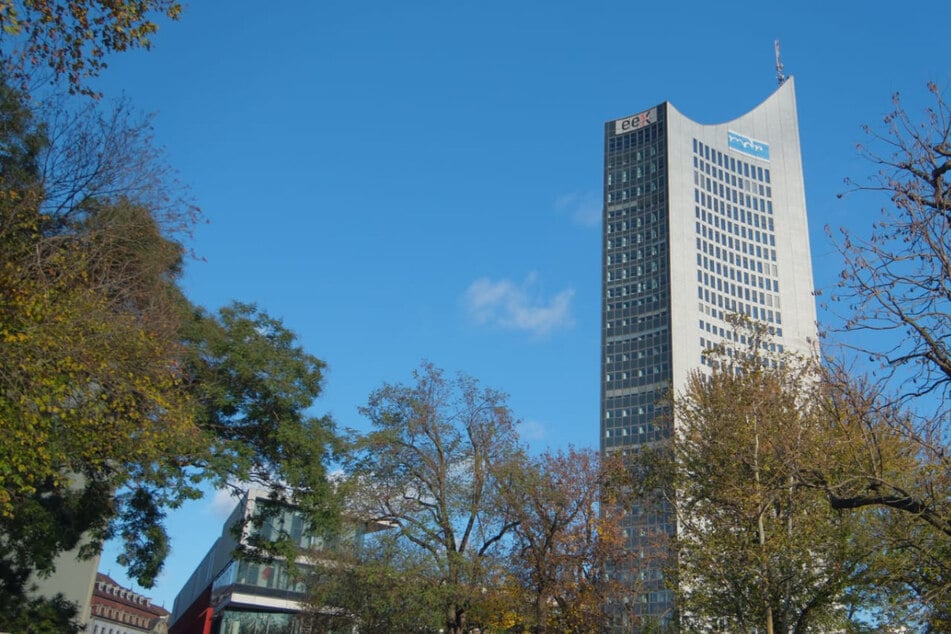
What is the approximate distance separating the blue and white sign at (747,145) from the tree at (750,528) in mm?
97730

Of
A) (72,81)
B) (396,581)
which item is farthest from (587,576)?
(72,81)

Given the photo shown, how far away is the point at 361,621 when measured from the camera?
3781 centimetres

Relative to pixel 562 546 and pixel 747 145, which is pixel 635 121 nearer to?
pixel 747 145

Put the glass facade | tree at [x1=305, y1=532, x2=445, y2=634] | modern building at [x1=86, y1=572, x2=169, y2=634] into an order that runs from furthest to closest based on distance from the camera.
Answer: modern building at [x1=86, y1=572, x2=169, y2=634], the glass facade, tree at [x1=305, y1=532, x2=445, y2=634]

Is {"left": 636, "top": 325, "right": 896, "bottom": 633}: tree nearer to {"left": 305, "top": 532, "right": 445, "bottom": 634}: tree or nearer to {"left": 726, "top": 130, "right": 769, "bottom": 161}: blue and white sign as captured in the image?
{"left": 305, "top": 532, "right": 445, "bottom": 634}: tree

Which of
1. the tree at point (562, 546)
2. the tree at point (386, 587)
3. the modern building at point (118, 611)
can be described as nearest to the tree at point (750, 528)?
the tree at point (562, 546)

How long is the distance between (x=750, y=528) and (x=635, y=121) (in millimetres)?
99437

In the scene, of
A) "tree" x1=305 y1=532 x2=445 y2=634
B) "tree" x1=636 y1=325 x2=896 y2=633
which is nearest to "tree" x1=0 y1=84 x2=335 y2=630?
"tree" x1=305 y1=532 x2=445 y2=634

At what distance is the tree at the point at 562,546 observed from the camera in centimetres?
2844

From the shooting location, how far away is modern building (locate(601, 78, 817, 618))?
105625 mm

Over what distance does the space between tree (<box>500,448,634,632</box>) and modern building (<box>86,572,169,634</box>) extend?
87.9 metres

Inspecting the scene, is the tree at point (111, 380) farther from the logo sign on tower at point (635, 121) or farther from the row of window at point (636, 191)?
the logo sign on tower at point (635, 121)

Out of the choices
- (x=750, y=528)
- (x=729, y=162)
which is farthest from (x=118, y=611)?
(x=750, y=528)

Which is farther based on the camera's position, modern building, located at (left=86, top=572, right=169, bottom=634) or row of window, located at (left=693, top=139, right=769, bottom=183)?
row of window, located at (left=693, top=139, right=769, bottom=183)
